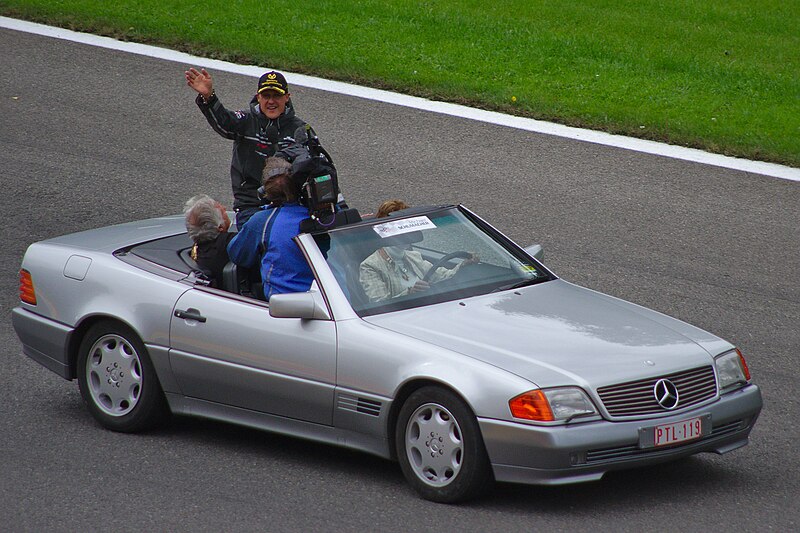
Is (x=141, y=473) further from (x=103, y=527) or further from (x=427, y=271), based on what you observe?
(x=427, y=271)

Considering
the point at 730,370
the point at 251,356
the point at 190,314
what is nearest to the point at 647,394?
the point at 730,370

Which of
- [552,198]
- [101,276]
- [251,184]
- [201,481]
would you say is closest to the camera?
[201,481]

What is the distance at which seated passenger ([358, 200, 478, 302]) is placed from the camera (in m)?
6.46

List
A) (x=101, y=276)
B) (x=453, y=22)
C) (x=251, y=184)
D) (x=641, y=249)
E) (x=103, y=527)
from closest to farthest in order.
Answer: (x=103, y=527), (x=101, y=276), (x=251, y=184), (x=641, y=249), (x=453, y=22)

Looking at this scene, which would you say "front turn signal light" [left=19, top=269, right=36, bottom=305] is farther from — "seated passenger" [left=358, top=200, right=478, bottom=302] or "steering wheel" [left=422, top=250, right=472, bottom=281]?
"steering wheel" [left=422, top=250, right=472, bottom=281]

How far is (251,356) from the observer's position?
644 centimetres

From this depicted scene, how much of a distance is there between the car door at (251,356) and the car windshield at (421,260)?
1.13 feet

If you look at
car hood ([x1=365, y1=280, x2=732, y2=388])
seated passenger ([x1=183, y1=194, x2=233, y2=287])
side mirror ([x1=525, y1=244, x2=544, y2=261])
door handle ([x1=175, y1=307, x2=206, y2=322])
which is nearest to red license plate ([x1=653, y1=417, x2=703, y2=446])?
car hood ([x1=365, y1=280, x2=732, y2=388])

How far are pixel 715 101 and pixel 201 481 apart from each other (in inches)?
390

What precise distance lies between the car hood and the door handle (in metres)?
1.02

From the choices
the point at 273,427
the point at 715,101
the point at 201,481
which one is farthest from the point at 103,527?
the point at 715,101

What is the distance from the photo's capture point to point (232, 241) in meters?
6.91

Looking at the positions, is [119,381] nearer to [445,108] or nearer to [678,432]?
[678,432]

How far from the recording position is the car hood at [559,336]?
5.71 meters
